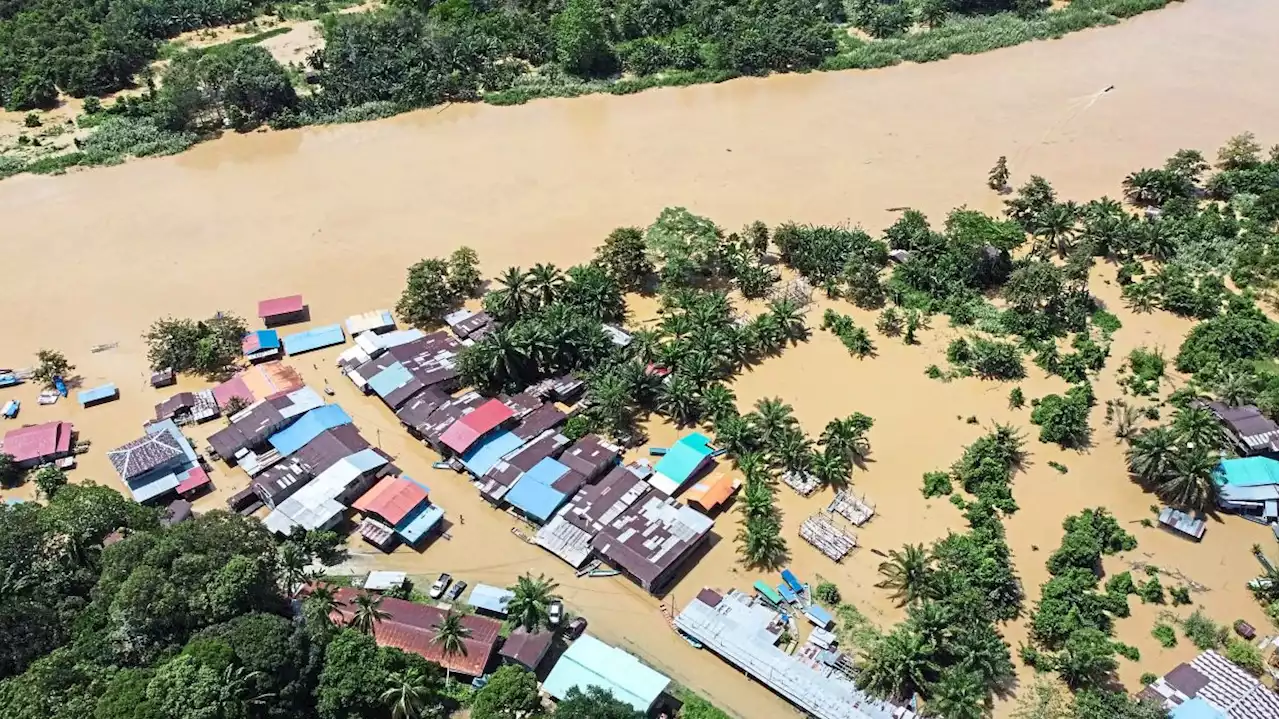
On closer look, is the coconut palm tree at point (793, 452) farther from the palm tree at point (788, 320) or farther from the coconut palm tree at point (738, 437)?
the palm tree at point (788, 320)

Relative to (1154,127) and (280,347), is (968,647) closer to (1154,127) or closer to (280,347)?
(280,347)

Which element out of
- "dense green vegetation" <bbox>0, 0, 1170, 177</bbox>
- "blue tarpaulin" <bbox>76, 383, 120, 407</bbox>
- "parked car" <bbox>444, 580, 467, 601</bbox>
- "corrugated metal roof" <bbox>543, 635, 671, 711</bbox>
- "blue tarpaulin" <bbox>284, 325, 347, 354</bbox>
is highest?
"dense green vegetation" <bbox>0, 0, 1170, 177</bbox>

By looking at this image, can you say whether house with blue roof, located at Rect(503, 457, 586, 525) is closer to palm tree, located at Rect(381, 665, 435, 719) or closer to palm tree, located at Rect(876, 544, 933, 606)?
palm tree, located at Rect(381, 665, 435, 719)

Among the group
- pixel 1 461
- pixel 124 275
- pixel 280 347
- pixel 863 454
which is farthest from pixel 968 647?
pixel 124 275

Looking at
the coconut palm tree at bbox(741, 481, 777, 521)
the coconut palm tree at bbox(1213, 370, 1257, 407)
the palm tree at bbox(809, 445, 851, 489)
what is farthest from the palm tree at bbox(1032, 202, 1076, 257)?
the coconut palm tree at bbox(741, 481, 777, 521)

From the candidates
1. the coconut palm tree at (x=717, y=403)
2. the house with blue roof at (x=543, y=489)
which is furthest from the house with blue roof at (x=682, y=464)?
the house with blue roof at (x=543, y=489)

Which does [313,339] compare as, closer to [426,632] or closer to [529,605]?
[426,632]

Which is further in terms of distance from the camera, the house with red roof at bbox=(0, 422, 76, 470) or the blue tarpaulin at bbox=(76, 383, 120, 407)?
the blue tarpaulin at bbox=(76, 383, 120, 407)
